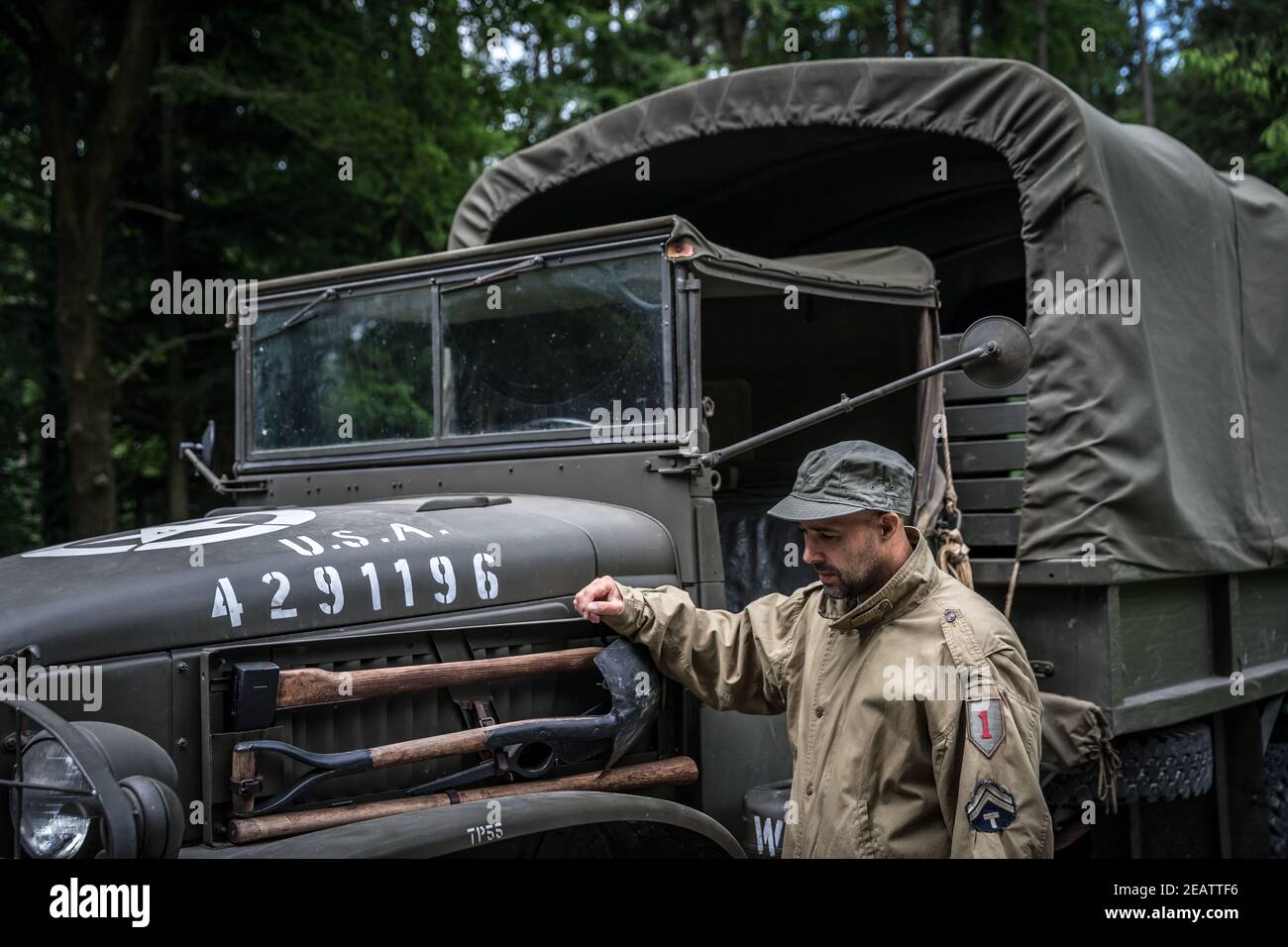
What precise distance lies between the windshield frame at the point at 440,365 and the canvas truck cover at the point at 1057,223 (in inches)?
51.0

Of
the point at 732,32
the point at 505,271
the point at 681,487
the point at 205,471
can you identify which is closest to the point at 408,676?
the point at 681,487

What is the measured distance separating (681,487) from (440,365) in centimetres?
87

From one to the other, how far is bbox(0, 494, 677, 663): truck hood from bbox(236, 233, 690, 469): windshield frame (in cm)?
21

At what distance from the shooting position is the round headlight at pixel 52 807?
2184 millimetres

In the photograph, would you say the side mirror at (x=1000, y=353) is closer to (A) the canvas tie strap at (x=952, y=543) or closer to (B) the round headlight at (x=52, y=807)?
(A) the canvas tie strap at (x=952, y=543)

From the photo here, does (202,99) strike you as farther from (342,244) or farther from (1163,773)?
(1163,773)

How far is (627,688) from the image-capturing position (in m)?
3.12

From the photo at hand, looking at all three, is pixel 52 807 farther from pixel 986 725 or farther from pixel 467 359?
pixel 467 359

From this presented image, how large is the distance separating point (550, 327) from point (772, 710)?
48.8 inches

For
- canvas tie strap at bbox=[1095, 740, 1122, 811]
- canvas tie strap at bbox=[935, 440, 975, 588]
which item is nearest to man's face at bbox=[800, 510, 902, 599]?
canvas tie strap at bbox=[935, 440, 975, 588]

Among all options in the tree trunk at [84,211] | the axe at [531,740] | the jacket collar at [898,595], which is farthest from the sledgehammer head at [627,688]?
the tree trunk at [84,211]

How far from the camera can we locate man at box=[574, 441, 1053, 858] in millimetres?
2600

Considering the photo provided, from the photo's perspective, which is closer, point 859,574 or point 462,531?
point 859,574
